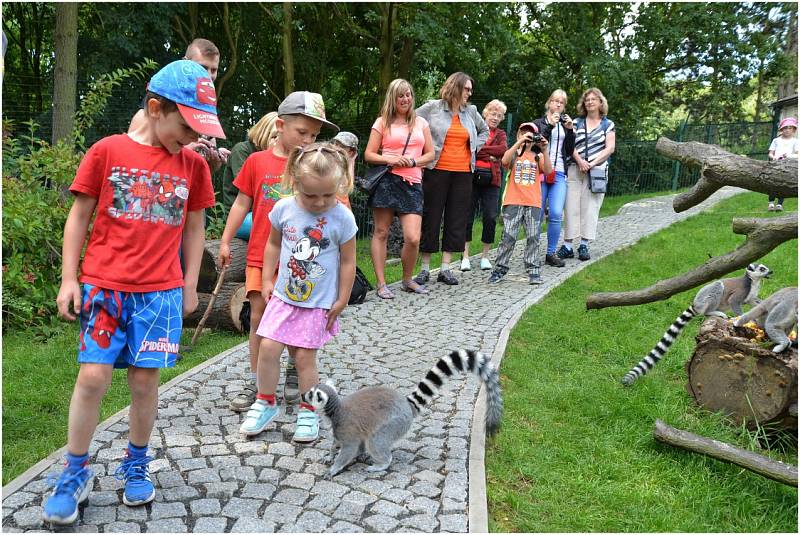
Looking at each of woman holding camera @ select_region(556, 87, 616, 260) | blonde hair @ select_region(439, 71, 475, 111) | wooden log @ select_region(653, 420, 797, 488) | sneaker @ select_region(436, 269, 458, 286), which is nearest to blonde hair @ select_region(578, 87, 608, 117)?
woman holding camera @ select_region(556, 87, 616, 260)

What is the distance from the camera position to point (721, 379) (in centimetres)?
433

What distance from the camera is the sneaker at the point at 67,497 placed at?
8.96ft

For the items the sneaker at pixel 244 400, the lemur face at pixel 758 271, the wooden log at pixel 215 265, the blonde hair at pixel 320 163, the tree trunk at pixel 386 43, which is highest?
the tree trunk at pixel 386 43

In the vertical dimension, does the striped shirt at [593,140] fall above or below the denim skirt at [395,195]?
above

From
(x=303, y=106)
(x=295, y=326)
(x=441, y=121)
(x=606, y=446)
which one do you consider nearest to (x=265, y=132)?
(x=303, y=106)

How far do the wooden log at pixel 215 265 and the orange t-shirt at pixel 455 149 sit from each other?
2728 millimetres

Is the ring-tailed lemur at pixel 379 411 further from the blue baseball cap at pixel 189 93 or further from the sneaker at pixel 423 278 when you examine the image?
the sneaker at pixel 423 278

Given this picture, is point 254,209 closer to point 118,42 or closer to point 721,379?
point 721,379

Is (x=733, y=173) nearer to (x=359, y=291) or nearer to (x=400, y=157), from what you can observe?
(x=400, y=157)

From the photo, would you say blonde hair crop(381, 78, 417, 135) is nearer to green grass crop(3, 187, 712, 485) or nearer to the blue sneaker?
green grass crop(3, 187, 712, 485)

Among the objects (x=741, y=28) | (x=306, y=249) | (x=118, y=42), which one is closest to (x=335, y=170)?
(x=306, y=249)

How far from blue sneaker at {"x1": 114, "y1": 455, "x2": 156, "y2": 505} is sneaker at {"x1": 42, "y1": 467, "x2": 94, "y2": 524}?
17cm

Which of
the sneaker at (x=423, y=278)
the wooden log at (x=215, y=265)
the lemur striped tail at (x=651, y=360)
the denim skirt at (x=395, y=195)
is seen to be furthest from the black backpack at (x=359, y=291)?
the lemur striped tail at (x=651, y=360)

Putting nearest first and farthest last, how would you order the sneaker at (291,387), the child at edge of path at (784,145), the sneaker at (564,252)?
the sneaker at (291,387) < the sneaker at (564,252) < the child at edge of path at (784,145)
